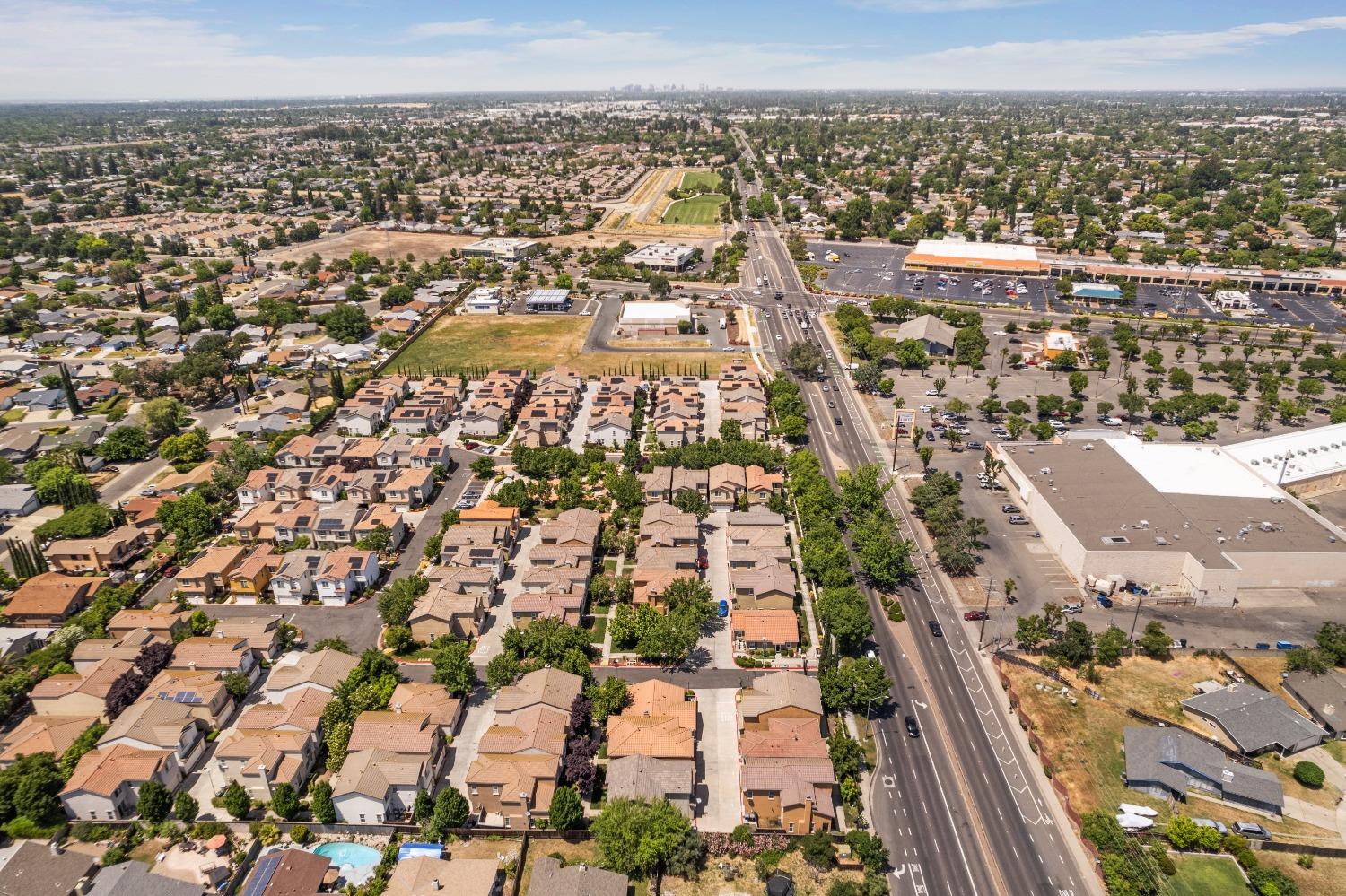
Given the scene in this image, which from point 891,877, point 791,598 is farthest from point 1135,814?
point 791,598

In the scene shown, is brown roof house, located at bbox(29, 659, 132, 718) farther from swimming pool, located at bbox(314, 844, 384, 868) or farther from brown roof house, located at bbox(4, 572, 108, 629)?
swimming pool, located at bbox(314, 844, 384, 868)

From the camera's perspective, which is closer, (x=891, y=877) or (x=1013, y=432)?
(x=891, y=877)

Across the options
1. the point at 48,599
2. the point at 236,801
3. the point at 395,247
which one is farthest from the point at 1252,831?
the point at 395,247

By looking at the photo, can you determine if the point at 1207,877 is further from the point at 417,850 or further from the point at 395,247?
the point at 395,247

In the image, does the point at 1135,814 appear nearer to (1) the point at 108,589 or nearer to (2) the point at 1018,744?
(2) the point at 1018,744

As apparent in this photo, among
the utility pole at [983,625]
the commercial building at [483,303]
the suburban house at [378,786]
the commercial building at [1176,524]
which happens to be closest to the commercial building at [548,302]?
the commercial building at [483,303]

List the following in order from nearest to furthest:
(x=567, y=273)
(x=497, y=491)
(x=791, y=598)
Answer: (x=791, y=598) < (x=497, y=491) < (x=567, y=273)

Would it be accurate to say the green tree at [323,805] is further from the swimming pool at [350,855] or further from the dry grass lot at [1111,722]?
the dry grass lot at [1111,722]
